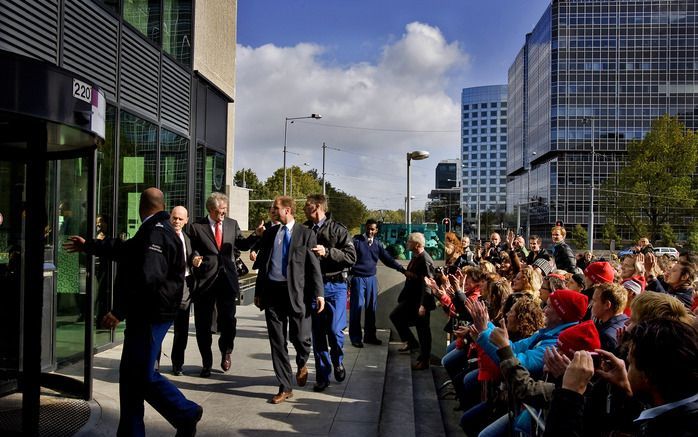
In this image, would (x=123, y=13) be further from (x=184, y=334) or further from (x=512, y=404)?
(x=512, y=404)

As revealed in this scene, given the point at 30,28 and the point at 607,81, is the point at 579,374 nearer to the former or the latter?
the point at 30,28

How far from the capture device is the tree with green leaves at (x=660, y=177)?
132 feet

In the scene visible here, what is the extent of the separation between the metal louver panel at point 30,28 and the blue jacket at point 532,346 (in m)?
4.99

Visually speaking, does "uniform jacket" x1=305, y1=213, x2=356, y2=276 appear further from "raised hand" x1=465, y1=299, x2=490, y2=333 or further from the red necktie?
"raised hand" x1=465, y1=299, x2=490, y2=333

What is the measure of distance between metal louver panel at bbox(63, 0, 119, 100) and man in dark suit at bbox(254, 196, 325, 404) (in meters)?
3.24

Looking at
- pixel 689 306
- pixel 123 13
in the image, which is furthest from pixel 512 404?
pixel 123 13

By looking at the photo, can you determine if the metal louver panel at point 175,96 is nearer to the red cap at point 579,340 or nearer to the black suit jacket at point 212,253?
the black suit jacket at point 212,253

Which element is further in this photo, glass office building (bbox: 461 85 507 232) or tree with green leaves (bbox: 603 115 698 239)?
glass office building (bbox: 461 85 507 232)

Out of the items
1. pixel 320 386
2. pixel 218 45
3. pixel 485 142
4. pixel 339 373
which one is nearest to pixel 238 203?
pixel 218 45

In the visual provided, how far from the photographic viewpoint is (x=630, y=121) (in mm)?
77938

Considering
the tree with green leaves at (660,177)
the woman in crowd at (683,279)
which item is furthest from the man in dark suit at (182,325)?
the tree with green leaves at (660,177)

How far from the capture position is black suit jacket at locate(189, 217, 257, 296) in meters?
5.92

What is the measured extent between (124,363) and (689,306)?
542 centimetres

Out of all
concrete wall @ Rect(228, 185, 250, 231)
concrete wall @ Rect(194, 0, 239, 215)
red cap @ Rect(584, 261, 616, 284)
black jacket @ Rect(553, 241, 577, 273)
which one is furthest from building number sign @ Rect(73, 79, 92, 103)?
concrete wall @ Rect(228, 185, 250, 231)
